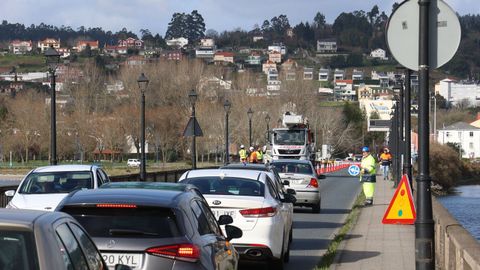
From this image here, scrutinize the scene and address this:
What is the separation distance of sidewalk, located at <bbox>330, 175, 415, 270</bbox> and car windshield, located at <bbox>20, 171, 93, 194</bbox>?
545 centimetres

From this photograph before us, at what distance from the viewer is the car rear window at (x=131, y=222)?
344 inches

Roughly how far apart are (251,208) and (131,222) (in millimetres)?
5541

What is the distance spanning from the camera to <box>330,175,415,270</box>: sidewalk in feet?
52.9

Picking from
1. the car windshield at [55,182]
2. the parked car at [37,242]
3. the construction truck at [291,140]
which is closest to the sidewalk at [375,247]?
the car windshield at [55,182]

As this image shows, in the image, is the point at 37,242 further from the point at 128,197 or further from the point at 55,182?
the point at 55,182

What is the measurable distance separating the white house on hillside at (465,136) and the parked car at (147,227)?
15776 centimetres

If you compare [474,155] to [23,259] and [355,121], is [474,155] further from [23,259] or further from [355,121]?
[23,259]

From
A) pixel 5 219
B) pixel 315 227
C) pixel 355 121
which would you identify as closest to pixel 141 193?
pixel 5 219

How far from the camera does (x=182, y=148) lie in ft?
303

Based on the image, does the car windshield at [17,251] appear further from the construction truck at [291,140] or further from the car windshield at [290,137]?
the car windshield at [290,137]

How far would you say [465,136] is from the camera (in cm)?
16550

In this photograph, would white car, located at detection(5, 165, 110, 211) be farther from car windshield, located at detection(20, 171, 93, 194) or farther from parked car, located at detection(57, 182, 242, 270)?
parked car, located at detection(57, 182, 242, 270)

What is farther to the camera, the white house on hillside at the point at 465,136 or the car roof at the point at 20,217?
the white house on hillside at the point at 465,136

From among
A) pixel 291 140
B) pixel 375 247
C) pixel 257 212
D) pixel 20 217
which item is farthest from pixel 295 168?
pixel 291 140
